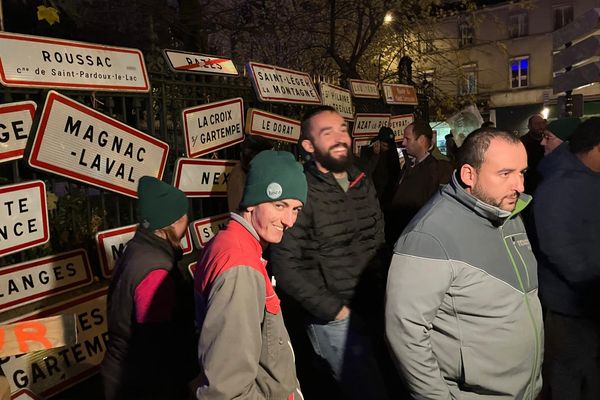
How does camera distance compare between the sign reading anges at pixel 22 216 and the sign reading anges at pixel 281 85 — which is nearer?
the sign reading anges at pixel 22 216

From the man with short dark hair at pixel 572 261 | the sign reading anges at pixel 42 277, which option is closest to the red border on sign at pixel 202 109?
the sign reading anges at pixel 42 277

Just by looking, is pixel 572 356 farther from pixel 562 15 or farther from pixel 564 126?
pixel 562 15

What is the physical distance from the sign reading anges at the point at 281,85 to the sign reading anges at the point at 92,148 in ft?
5.55

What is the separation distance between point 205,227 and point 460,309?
3840mm

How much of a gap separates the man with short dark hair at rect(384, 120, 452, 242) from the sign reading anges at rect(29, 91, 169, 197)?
2415 millimetres

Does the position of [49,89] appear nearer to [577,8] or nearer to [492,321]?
[492,321]

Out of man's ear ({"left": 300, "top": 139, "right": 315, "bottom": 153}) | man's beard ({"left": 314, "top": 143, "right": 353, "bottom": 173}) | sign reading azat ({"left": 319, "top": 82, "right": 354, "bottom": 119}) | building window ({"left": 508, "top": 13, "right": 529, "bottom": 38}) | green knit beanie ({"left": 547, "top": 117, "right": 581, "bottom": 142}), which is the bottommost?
man's beard ({"left": 314, "top": 143, "right": 353, "bottom": 173})

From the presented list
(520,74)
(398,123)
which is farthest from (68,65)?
(520,74)

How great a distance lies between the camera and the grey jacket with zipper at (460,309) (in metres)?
2.24

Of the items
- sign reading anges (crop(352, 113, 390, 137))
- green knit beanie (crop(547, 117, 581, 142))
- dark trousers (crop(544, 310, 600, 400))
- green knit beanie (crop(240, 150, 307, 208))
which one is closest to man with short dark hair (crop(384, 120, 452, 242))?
green knit beanie (crop(547, 117, 581, 142))

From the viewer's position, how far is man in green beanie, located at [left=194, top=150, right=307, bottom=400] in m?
1.77

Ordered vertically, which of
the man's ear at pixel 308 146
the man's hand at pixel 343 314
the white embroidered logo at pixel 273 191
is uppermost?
the man's ear at pixel 308 146

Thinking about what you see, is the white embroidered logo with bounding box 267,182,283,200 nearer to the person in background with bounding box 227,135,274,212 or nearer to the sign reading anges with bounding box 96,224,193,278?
the sign reading anges with bounding box 96,224,193,278

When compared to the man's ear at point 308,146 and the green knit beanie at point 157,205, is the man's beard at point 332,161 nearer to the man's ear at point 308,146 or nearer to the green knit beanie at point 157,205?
the man's ear at point 308,146
